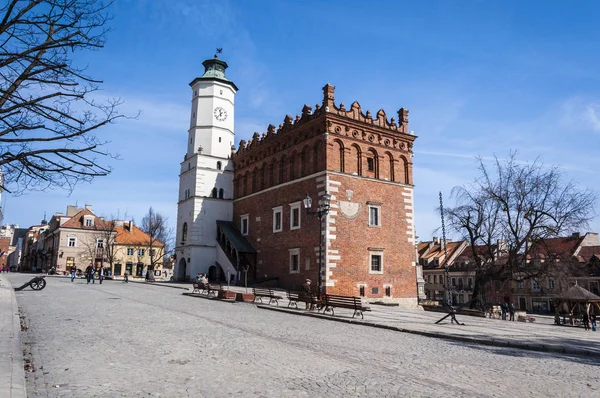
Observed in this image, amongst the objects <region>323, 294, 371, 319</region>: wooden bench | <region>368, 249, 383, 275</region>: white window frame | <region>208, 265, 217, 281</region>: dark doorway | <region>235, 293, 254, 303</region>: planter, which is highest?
<region>368, 249, 383, 275</region>: white window frame

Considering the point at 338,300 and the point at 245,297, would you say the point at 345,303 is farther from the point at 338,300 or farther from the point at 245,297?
the point at 245,297

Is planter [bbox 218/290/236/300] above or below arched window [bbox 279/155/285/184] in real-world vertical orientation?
below

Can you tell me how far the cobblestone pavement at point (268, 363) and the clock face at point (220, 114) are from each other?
31.3 m

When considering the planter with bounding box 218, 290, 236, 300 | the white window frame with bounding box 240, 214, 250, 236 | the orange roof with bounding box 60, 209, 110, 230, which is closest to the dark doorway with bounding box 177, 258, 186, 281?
the white window frame with bounding box 240, 214, 250, 236

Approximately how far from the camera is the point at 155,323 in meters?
13.2

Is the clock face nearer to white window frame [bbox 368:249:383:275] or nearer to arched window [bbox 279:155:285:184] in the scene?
arched window [bbox 279:155:285:184]

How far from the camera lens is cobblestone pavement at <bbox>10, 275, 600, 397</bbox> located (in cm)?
648

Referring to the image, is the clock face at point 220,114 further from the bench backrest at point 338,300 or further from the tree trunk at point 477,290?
the bench backrest at point 338,300

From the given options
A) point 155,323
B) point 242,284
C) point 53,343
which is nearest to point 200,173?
point 242,284

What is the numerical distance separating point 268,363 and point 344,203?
22.5 meters

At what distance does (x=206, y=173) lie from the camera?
4138 cm

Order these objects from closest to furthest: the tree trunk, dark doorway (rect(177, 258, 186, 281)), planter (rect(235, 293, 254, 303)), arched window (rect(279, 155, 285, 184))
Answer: planter (rect(235, 293, 254, 303)), the tree trunk, arched window (rect(279, 155, 285, 184)), dark doorway (rect(177, 258, 186, 281))

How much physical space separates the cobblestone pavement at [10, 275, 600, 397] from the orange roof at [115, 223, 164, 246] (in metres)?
55.1

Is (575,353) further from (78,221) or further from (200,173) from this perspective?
(78,221)
